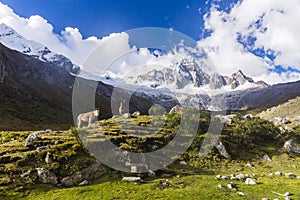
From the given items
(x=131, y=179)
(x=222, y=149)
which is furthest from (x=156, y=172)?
(x=222, y=149)

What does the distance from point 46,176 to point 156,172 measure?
1227 centimetres

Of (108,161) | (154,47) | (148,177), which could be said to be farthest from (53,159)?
(154,47)

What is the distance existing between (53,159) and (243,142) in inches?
1358

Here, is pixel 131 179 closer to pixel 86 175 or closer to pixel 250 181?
pixel 86 175

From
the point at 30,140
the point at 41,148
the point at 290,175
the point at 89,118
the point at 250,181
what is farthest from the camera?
the point at 89,118

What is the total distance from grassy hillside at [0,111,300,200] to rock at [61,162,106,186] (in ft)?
1.94

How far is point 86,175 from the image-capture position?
105 ft

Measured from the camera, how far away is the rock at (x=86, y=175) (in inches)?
1202

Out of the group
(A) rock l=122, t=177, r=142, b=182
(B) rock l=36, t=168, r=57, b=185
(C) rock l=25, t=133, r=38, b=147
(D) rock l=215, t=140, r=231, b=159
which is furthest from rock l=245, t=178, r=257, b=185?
(C) rock l=25, t=133, r=38, b=147

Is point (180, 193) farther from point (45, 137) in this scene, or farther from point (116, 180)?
point (45, 137)

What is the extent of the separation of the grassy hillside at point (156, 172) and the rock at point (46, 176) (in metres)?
0.49

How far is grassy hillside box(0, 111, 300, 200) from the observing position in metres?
27.7

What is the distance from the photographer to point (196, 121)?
53094 mm

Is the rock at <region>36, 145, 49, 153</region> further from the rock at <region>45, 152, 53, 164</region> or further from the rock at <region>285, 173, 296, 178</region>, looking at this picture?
the rock at <region>285, 173, 296, 178</region>
